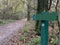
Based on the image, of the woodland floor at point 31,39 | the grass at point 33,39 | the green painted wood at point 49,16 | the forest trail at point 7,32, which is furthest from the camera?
the forest trail at point 7,32

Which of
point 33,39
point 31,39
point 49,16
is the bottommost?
point 31,39

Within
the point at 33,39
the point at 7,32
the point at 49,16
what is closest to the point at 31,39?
the point at 33,39

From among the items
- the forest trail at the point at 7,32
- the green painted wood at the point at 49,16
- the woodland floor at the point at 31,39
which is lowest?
the forest trail at the point at 7,32

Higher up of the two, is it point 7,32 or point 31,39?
point 31,39

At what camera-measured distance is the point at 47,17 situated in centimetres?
600

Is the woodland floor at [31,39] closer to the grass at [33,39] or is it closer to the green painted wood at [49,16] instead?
the grass at [33,39]

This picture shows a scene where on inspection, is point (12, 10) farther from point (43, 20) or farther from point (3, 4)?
point (43, 20)

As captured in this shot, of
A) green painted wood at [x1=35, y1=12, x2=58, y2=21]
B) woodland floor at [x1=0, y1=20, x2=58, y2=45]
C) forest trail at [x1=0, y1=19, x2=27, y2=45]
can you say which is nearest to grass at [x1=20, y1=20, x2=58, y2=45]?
woodland floor at [x1=0, y1=20, x2=58, y2=45]

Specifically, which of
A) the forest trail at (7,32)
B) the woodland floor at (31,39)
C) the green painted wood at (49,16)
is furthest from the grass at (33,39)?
the green painted wood at (49,16)

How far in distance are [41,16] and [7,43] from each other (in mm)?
6080

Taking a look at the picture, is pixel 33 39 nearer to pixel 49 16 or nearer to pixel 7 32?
pixel 49 16

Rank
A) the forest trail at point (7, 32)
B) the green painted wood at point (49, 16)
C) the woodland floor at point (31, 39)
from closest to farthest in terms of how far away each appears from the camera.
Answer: the green painted wood at point (49, 16) → the woodland floor at point (31, 39) → the forest trail at point (7, 32)

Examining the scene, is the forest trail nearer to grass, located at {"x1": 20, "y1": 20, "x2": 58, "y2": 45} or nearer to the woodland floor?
the woodland floor

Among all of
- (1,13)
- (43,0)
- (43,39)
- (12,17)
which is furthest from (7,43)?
(12,17)
